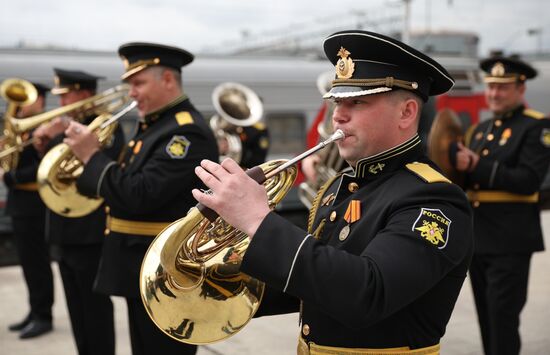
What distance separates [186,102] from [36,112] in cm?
292

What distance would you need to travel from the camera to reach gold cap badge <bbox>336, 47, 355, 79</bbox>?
1.97 metres

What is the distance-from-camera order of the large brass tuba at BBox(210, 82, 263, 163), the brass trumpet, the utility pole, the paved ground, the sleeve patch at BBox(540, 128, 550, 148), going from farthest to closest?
the utility pole
the large brass tuba at BBox(210, 82, 263, 163)
the paved ground
the brass trumpet
the sleeve patch at BBox(540, 128, 550, 148)

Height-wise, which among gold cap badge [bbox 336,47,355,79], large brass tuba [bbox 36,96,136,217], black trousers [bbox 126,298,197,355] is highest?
gold cap badge [bbox 336,47,355,79]

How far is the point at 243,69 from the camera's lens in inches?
431

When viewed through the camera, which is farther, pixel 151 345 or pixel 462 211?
pixel 151 345

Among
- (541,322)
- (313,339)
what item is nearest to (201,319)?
(313,339)

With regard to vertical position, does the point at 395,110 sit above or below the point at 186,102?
above

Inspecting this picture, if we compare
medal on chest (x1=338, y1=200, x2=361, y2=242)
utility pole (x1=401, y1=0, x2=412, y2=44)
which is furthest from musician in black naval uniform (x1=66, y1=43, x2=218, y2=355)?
utility pole (x1=401, y1=0, x2=412, y2=44)

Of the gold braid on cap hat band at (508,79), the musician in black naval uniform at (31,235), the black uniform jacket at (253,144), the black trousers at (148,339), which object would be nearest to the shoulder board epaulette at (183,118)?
the black trousers at (148,339)

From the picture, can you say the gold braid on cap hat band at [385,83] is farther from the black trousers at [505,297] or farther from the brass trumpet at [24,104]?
the brass trumpet at [24,104]

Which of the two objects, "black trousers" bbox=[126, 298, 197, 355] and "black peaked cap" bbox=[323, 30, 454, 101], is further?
"black trousers" bbox=[126, 298, 197, 355]

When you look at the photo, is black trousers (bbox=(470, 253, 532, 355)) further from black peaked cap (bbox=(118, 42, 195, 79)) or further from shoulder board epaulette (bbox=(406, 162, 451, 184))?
shoulder board epaulette (bbox=(406, 162, 451, 184))

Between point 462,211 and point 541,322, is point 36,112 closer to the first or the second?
point 541,322

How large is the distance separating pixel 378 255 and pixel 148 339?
201 cm
